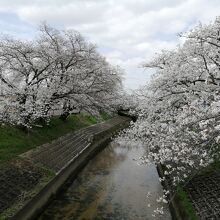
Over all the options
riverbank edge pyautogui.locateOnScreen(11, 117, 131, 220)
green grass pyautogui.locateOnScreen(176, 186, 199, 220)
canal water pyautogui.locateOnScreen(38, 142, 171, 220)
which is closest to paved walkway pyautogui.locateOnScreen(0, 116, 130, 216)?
riverbank edge pyautogui.locateOnScreen(11, 117, 131, 220)

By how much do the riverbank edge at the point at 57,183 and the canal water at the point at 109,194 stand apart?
451 mm

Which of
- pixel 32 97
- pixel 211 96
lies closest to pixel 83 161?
pixel 32 97

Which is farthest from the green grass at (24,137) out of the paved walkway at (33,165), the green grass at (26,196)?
the green grass at (26,196)

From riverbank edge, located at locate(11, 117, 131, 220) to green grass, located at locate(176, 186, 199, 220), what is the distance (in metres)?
6.97

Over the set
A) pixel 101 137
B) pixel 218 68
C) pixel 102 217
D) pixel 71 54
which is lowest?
pixel 102 217

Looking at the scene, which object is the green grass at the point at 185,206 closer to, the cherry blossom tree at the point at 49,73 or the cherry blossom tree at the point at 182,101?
the cherry blossom tree at the point at 182,101

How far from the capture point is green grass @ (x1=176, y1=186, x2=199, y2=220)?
604 inches

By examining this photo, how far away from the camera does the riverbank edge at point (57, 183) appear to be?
17.0 metres

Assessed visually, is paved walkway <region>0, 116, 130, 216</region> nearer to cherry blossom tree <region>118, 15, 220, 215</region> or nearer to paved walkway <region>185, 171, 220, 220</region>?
cherry blossom tree <region>118, 15, 220, 215</region>

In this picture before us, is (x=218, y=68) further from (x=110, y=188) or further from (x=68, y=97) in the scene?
(x=68, y=97)

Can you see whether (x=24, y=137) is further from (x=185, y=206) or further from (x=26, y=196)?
(x=185, y=206)

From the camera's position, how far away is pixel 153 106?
2284 cm

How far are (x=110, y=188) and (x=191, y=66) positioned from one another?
32.8 ft

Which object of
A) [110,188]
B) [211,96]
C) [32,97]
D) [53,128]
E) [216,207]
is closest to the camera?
[216,207]
